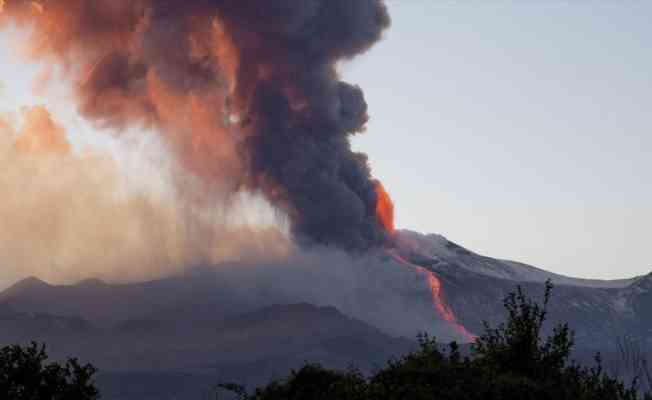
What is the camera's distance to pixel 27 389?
4359 centimetres

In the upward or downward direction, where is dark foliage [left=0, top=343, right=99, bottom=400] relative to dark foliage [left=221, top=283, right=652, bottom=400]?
downward

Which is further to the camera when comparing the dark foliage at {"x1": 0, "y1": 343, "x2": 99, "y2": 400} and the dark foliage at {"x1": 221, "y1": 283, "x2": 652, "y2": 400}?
the dark foliage at {"x1": 0, "y1": 343, "x2": 99, "y2": 400}

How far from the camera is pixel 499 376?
118ft

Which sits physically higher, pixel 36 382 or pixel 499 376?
pixel 499 376

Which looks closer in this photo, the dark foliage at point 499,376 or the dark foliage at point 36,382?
the dark foliage at point 499,376

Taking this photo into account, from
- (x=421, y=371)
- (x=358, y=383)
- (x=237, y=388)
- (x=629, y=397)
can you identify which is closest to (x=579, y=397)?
(x=629, y=397)

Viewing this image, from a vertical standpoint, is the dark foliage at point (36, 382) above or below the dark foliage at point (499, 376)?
below

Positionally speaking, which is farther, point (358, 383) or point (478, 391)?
point (358, 383)

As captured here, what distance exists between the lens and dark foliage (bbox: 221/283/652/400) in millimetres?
35156

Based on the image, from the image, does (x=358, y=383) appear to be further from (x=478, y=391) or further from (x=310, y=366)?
(x=310, y=366)

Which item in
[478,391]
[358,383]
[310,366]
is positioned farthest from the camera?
[310,366]

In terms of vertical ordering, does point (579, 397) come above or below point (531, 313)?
below

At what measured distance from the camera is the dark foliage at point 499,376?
35156 mm

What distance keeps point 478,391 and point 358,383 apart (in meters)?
4.79
